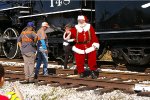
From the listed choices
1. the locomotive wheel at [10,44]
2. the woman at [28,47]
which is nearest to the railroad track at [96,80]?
the woman at [28,47]

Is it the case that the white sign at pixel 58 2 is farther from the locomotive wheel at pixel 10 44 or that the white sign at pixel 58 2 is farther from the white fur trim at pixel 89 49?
the locomotive wheel at pixel 10 44

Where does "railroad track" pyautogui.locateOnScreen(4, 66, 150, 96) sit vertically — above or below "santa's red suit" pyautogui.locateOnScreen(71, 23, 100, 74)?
below

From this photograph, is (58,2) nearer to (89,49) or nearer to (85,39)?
(85,39)

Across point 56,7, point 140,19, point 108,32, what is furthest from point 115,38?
point 56,7

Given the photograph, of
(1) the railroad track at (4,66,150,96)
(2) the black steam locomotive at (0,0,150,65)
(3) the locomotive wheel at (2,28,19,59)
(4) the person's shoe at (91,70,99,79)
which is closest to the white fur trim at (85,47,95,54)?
(4) the person's shoe at (91,70,99,79)

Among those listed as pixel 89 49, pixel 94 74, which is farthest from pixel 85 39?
pixel 94 74

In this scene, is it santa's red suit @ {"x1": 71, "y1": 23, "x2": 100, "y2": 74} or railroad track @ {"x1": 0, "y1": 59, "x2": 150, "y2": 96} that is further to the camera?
santa's red suit @ {"x1": 71, "y1": 23, "x2": 100, "y2": 74}

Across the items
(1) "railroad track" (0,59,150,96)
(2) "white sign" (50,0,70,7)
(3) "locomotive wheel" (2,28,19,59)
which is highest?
(2) "white sign" (50,0,70,7)

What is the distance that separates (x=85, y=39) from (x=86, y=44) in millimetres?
139

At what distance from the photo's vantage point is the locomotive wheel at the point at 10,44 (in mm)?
13366

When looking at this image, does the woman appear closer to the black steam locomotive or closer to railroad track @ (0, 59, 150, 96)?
railroad track @ (0, 59, 150, 96)

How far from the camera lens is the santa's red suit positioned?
8.52m

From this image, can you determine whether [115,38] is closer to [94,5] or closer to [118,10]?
[118,10]

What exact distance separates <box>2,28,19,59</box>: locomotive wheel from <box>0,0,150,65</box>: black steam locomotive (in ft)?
0.12
